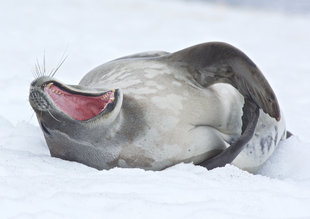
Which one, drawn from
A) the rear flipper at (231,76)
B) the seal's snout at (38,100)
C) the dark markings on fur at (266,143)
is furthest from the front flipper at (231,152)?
the seal's snout at (38,100)

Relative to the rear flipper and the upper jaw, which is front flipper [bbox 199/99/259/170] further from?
the upper jaw

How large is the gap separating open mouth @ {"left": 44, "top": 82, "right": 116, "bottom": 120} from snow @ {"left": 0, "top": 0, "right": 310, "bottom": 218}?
27cm

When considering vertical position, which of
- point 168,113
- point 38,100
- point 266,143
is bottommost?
point 266,143

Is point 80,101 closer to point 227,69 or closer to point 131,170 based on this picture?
point 131,170

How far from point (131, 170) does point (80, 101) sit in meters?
0.43

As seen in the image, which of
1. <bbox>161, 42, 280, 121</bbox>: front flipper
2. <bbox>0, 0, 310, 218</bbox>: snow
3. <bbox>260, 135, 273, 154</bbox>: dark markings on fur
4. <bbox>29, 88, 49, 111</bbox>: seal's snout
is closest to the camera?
<bbox>0, 0, 310, 218</bbox>: snow

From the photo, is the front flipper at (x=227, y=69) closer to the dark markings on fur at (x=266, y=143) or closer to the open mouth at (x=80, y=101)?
the dark markings on fur at (x=266, y=143)

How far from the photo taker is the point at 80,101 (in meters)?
2.82

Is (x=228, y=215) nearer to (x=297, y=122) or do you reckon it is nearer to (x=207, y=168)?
(x=207, y=168)

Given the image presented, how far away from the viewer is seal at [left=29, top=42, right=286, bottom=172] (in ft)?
9.24

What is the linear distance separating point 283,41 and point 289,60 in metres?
1.61

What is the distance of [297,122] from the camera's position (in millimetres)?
4598

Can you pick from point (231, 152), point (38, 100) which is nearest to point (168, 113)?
point (231, 152)

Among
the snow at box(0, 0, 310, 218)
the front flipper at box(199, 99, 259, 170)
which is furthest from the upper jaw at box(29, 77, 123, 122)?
the front flipper at box(199, 99, 259, 170)
